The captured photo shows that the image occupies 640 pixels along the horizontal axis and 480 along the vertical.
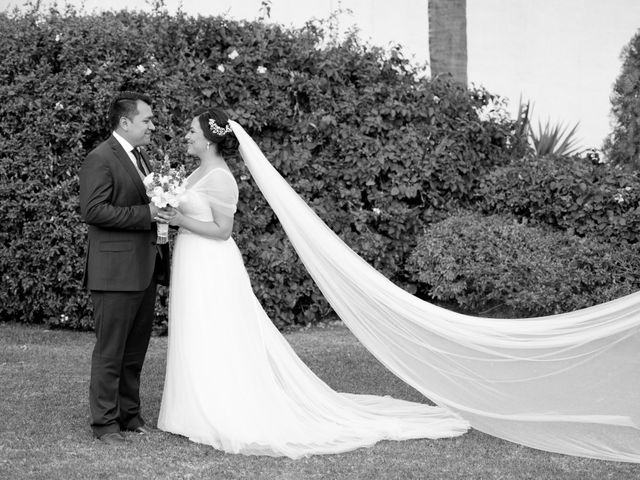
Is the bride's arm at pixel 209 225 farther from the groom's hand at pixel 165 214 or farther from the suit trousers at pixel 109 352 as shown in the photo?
the suit trousers at pixel 109 352

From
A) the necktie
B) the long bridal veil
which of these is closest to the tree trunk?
the long bridal veil

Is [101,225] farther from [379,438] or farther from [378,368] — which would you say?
[378,368]

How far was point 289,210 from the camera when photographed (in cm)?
676

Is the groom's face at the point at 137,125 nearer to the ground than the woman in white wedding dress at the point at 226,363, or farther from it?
farther from it

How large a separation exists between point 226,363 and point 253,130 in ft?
15.3

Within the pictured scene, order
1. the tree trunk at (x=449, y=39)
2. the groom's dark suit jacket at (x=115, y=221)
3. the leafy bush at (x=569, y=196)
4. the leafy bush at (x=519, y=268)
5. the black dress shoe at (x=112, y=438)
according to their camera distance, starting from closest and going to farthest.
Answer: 1. the groom's dark suit jacket at (x=115, y=221)
2. the black dress shoe at (x=112, y=438)
3. the leafy bush at (x=519, y=268)
4. the leafy bush at (x=569, y=196)
5. the tree trunk at (x=449, y=39)

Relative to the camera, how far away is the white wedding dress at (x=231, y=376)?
20.0ft

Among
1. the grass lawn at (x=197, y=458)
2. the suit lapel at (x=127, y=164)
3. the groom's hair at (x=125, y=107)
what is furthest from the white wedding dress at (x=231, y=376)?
the groom's hair at (x=125, y=107)

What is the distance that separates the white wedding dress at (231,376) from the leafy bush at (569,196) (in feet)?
15.3

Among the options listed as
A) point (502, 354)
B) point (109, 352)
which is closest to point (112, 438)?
point (109, 352)

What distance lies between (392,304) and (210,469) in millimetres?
1710

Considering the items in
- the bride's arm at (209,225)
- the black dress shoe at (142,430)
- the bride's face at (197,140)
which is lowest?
the black dress shoe at (142,430)

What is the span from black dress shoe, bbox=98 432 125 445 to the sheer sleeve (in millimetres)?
1539

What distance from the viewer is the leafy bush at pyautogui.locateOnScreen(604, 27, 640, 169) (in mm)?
12531
